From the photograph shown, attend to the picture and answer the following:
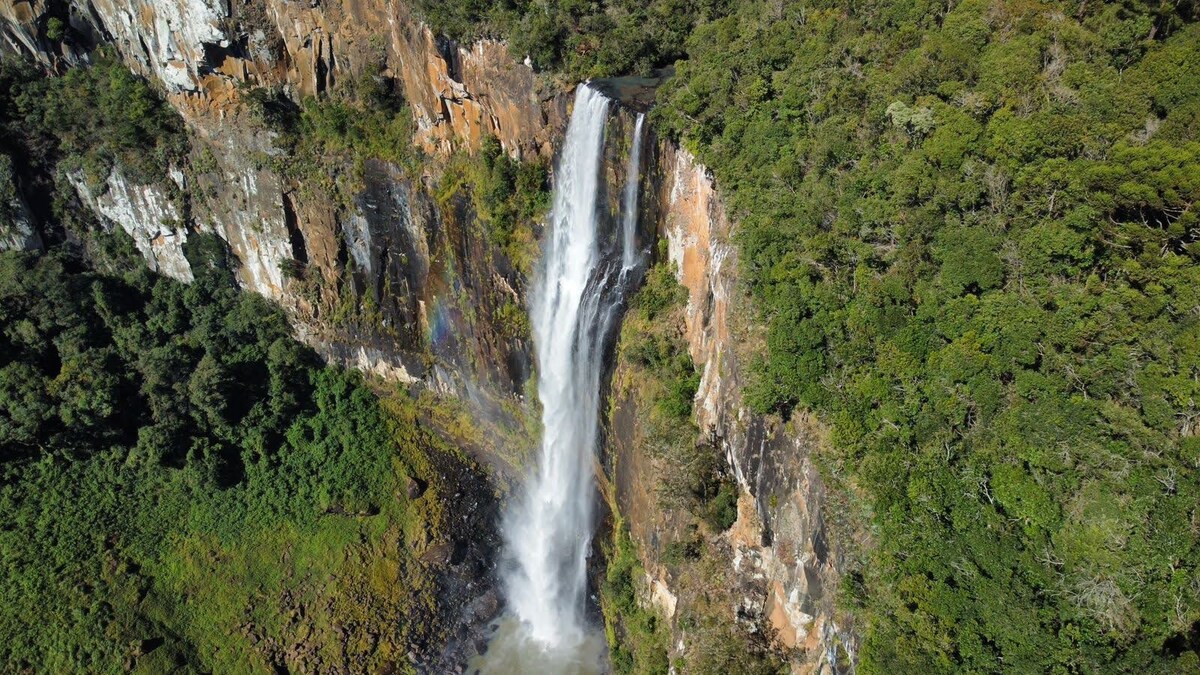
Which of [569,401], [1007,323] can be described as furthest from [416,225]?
[1007,323]

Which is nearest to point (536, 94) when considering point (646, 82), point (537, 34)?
point (537, 34)

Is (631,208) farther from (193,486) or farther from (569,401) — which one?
(193,486)

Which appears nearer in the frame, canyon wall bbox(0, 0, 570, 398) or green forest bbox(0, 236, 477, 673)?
green forest bbox(0, 236, 477, 673)

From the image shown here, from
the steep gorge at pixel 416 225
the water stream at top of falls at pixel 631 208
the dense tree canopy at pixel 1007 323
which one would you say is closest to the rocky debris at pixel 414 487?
the steep gorge at pixel 416 225

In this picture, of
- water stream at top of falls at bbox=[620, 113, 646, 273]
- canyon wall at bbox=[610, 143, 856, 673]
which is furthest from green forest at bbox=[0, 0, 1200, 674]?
water stream at top of falls at bbox=[620, 113, 646, 273]

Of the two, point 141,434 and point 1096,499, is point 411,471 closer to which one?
point 141,434

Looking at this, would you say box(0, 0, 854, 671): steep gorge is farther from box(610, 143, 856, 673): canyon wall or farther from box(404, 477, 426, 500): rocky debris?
box(404, 477, 426, 500): rocky debris
